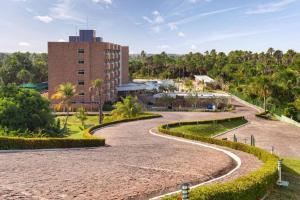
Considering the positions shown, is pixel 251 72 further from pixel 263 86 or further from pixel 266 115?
pixel 266 115

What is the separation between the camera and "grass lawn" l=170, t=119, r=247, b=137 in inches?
1815

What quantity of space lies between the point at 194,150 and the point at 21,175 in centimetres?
1448

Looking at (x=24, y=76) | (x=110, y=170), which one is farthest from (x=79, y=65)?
(x=110, y=170)

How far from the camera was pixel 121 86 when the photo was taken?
95562 mm

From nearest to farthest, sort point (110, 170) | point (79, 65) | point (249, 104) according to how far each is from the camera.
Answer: point (110, 170)
point (79, 65)
point (249, 104)

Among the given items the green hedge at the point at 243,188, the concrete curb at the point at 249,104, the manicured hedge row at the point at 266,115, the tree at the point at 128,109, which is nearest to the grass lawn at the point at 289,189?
the green hedge at the point at 243,188

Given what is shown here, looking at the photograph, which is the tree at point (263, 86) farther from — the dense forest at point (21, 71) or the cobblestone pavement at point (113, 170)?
the dense forest at point (21, 71)

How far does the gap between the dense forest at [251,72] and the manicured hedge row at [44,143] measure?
4655 cm

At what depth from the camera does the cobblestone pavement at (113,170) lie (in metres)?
15.7

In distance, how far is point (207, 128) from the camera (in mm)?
48875

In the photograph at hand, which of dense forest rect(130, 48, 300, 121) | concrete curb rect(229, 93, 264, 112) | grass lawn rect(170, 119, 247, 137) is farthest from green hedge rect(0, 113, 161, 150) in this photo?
concrete curb rect(229, 93, 264, 112)

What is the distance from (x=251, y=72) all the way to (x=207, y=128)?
246 feet

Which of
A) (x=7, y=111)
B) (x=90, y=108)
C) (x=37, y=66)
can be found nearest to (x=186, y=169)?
(x=7, y=111)

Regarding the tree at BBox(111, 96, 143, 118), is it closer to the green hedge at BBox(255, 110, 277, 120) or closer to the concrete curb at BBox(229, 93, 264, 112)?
the green hedge at BBox(255, 110, 277, 120)
